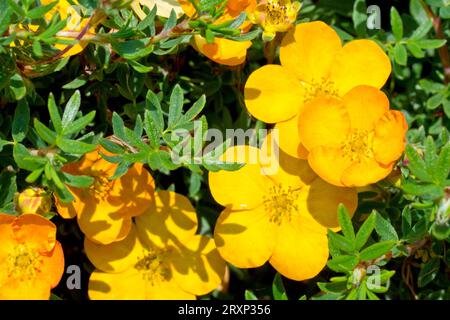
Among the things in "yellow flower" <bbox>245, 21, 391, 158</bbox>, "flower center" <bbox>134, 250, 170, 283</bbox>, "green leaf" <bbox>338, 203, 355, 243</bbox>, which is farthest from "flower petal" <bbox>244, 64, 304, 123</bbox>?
"flower center" <bbox>134, 250, 170, 283</bbox>

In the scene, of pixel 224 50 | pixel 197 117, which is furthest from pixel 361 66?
pixel 197 117

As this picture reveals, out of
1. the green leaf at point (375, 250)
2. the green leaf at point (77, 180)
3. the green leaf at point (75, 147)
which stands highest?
the green leaf at point (75, 147)

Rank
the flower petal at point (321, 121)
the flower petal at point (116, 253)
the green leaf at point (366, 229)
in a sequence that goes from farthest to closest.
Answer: the flower petal at point (116, 253)
the flower petal at point (321, 121)
the green leaf at point (366, 229)

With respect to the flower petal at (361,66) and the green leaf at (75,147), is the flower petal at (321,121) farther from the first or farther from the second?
the green leaf at (75,147)

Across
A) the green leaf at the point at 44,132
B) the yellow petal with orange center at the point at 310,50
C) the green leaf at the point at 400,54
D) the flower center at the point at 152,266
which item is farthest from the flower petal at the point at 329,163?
the green leaf at the point at 44,132

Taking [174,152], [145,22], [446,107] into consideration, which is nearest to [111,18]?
[145,22]

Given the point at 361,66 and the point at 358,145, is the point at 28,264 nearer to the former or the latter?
the point at 358,145

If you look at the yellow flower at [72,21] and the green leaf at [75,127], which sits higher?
the yellow flower at [72,21]

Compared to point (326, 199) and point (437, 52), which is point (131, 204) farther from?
point (437, 52)
